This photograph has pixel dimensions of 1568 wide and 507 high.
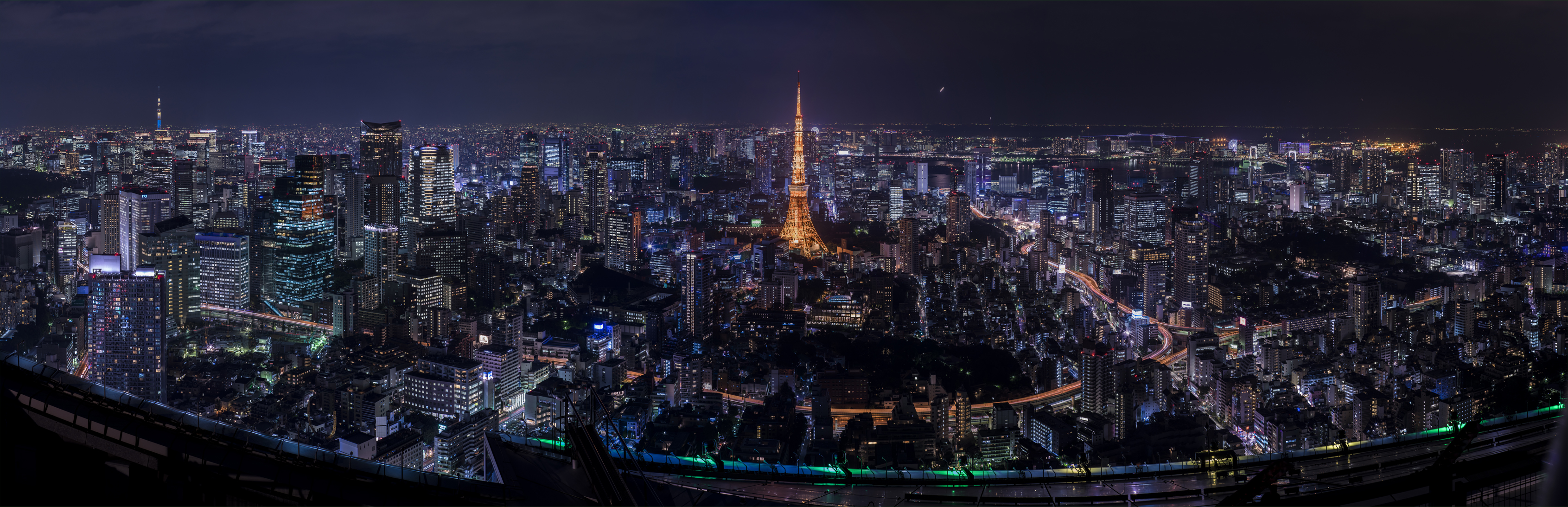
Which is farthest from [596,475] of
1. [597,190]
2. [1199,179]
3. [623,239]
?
[1199,179]

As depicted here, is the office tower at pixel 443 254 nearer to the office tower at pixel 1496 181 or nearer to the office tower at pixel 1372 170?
the office tower at pixel 1372 170

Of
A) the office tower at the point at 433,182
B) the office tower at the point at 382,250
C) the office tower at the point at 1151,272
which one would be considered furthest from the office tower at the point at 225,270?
the office tower at the point at 1151,272

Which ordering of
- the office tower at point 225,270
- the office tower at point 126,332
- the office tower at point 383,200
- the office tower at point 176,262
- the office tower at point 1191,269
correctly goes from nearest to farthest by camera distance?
the office tower at point 126,332, the office tower at point 176,262, the office tower at point 1191,269, the office tower at point 225,270, the office tower at point 383,200

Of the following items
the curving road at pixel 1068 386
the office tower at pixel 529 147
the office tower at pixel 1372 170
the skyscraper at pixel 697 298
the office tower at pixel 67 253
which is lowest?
the curving road at pixel 1068 386

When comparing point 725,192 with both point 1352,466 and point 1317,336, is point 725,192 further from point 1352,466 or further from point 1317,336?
point 1352,466

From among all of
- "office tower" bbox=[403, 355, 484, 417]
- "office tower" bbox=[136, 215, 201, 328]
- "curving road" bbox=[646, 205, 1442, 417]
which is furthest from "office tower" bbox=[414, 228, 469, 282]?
"curving road" bbox=[646, 205, 1442, 417]

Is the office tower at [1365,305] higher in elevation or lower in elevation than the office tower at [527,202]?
lower

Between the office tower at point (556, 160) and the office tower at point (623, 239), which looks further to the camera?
the office tower at point (556, 160)

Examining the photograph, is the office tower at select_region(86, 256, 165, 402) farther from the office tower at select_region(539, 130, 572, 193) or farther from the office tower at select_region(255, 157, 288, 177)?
the office tower at select_region(539, 130, 572, 193)
